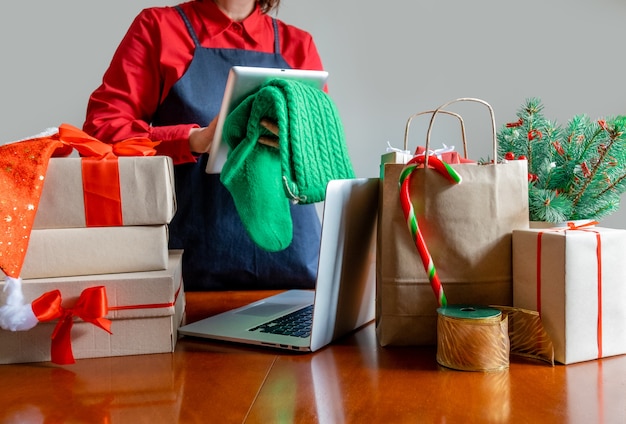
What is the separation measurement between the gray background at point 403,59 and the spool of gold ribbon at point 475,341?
1136 millimetres

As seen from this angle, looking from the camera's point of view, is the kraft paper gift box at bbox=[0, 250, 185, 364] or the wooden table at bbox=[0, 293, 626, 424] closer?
the wooden table at bbox=[0, 293, 626, 424]

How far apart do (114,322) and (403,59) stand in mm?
1333

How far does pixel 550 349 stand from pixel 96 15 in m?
1.54

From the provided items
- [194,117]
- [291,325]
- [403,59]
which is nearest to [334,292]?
[291,325]

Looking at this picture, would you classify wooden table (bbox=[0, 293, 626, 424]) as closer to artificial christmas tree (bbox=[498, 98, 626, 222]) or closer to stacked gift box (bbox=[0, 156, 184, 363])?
stacked gift box (bbox=[0, 156, 184, 363])

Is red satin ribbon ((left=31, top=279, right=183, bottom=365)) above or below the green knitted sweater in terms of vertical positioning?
below

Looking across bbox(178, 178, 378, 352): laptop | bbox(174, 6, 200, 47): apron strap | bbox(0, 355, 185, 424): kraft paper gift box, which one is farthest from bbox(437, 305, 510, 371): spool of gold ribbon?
bbox(174, 6, 200, 47): apron strap

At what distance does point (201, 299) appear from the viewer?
105cm

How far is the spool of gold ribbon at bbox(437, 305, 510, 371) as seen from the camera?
662 mm

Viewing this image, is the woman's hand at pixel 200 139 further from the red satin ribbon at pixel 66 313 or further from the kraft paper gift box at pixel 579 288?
the kraft paper gift box at pixel 579 288

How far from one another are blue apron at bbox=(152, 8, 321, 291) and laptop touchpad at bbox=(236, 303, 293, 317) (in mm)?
264

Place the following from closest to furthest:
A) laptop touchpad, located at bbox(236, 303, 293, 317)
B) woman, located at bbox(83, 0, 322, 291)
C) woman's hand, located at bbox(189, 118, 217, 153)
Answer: laptop touchpad, located at bbox(236, 303, 293, 317) < woman's hand, located at bbox(189, 118, 217, 153) < woman, located at bbox(83, 0, 322, 291)

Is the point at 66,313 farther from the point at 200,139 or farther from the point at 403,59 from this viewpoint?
the point at 403,59

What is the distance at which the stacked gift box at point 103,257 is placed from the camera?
722 millimetres
